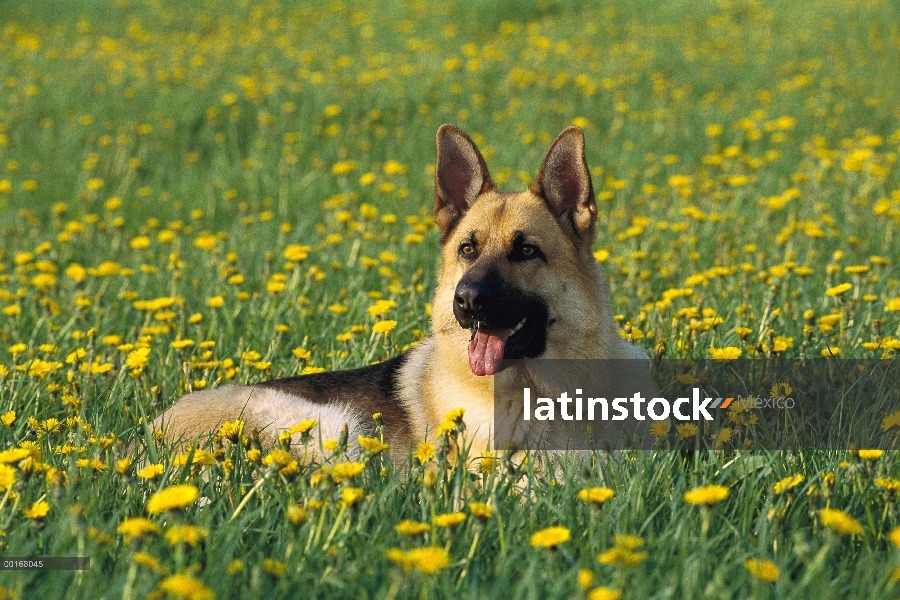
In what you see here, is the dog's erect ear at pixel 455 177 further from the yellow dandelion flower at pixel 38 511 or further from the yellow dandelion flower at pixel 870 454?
the yellow dandelion flower at pixel 38 511

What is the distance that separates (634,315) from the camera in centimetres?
517

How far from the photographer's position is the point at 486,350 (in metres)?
3.68

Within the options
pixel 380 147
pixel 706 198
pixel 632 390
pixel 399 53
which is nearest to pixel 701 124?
pixel 706 198

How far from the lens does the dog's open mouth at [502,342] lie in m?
3.67

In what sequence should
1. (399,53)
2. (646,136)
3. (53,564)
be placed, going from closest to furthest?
(53,564) < (646,136) < (399,53)

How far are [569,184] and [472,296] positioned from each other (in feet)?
2.63

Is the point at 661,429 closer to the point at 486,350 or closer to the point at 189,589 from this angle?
the point at 486,350

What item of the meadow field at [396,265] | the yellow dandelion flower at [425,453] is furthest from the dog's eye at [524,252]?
the yellow dandelion flower at [425,453]

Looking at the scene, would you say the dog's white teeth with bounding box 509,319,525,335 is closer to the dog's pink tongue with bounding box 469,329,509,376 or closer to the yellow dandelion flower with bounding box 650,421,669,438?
the dog's pink tongue with bounding box 469,329,509,376

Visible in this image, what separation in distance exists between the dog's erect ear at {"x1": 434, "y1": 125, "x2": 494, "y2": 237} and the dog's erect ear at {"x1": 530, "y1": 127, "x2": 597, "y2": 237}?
0.27m

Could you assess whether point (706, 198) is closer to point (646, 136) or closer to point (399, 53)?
point (646, 136)

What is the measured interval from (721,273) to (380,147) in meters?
5.32

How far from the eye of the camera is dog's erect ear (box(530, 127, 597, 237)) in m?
3.85

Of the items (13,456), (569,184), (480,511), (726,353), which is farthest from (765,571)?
(569,184)
